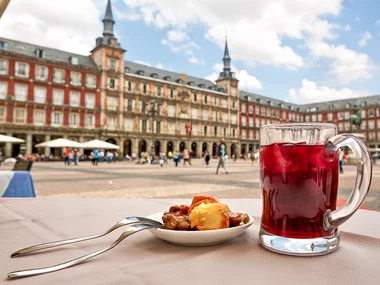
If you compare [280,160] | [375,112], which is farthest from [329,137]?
[375,112]

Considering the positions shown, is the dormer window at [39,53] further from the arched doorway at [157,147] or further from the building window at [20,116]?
the arched doorway at [157,147]

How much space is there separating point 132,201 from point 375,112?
58.6 meters

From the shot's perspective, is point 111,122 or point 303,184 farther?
point 111,122

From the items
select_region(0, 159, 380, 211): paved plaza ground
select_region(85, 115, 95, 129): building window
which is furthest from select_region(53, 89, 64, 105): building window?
select_region(0, 159, 380, 211): paved plaza ground

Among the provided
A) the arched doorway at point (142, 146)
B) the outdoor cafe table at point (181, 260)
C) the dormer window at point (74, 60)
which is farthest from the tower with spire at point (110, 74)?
the outdoor cafe table at point (181, 260)

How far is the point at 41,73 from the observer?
1095 inches

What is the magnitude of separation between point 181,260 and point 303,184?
1.17 ft

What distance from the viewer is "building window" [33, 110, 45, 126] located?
27.3m

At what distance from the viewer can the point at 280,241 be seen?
64cm

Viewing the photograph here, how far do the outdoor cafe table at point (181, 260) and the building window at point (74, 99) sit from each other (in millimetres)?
31126

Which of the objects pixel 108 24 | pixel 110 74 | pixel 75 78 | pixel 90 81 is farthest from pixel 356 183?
pixel 108 24

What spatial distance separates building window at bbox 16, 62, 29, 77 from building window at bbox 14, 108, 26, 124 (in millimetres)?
3355

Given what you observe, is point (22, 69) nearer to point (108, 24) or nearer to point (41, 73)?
point (41, 73)

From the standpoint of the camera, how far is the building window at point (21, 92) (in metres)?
26.6
